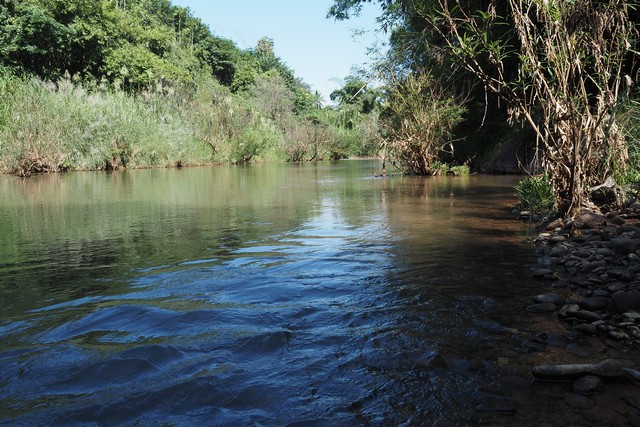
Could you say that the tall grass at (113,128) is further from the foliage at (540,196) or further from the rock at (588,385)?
the rock at (588,385)

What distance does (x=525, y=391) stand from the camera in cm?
240

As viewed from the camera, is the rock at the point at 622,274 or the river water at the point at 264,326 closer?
the river water at the point at 264,326

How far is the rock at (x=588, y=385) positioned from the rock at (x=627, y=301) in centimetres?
116

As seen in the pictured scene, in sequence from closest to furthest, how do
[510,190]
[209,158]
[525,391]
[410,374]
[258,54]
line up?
[525,391] → [410,374] → [510,190] → [209,158] → [258,54]

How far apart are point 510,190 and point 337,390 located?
12218mm

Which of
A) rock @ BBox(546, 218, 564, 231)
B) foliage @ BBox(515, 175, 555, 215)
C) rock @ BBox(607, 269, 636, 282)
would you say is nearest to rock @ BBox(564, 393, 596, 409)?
rock @ BBox(607, 269, 636, 282)

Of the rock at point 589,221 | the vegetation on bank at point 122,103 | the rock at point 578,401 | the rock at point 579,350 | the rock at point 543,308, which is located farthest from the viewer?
the vegetation on bank at point 122,103

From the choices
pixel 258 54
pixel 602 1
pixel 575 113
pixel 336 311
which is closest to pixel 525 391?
pixel 336 311

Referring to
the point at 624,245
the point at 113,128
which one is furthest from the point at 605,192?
the point at 113,128

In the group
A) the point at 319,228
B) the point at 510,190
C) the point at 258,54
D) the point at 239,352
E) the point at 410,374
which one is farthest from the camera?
the point at 258,54

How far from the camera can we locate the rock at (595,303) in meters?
3.45

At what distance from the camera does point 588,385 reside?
2.38 meters

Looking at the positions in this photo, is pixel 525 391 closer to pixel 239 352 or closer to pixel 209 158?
pixel 239 352

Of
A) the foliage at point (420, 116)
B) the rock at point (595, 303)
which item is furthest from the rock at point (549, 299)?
the foliage at point (420, 116)
